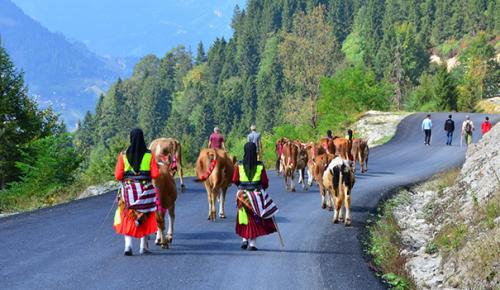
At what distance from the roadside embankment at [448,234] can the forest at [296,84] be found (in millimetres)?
10964

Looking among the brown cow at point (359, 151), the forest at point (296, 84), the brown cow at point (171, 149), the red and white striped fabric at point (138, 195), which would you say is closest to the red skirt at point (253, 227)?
the red and white striped fabric at point (138, 195)

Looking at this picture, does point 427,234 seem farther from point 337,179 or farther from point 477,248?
point 477,248

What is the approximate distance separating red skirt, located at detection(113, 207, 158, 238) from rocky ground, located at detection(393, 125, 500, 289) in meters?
4.22

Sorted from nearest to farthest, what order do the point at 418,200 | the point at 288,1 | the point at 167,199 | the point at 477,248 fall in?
the point at 477,248, the point at 167,199, the point at 418,200, the point at 288,1

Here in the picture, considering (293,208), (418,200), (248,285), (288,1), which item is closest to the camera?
(248,285)

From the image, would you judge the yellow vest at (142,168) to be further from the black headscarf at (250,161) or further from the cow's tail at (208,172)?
the cow's tail at (208,172)

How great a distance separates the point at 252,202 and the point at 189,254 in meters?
1.35

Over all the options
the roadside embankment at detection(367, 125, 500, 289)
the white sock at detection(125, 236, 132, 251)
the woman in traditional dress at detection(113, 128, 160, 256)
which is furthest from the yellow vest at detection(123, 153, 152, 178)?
the roadside embankment at detection(367, 125, 500, 289)

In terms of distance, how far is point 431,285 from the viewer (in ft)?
34.1

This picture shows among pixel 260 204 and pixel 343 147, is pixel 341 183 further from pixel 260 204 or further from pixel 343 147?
pixel 343 147

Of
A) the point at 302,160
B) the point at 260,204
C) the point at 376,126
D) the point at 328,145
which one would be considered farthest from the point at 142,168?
the point at 376,126

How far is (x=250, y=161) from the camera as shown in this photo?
11422 millimetres

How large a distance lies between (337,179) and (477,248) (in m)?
4.70

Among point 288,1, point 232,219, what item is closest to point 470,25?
point 288,1
